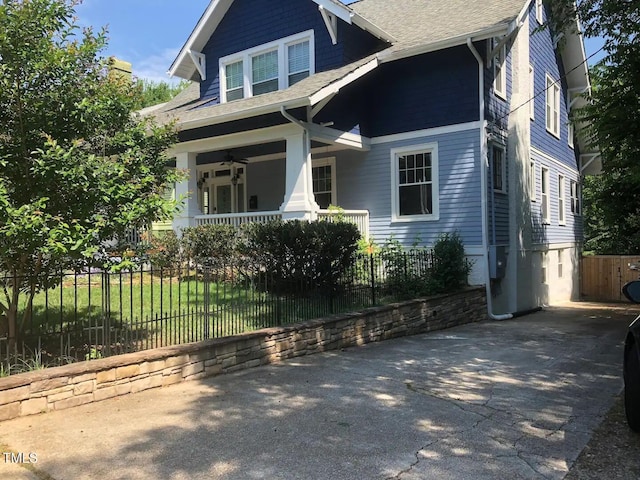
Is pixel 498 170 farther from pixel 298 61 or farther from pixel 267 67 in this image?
pixel 267 67

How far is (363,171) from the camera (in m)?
14.2

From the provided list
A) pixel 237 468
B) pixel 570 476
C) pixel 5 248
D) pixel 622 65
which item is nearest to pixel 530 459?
pixel 570 476

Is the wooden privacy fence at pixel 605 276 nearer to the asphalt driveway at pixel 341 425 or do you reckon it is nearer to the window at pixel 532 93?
the window at pixel 532 93

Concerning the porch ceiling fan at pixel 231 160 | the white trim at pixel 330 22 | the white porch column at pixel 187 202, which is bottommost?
the white porch column at pixel 187 202

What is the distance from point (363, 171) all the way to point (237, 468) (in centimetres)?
1117

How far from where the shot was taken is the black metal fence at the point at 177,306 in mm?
5723

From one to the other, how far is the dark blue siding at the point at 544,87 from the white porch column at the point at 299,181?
24.8 feet

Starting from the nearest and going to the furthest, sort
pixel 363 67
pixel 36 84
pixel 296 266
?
pixel 36 84 < pixel 296 266 < pixel 363 67

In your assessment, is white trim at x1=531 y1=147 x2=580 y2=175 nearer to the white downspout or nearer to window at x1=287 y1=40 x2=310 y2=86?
the white downspout

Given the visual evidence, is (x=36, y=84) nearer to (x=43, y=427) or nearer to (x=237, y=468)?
(x=43, y=427)

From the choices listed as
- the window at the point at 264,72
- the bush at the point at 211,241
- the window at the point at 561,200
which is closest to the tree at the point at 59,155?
the bush at the point at 211,241

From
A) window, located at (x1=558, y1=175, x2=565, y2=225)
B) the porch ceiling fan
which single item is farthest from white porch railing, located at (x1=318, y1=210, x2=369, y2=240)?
window, located at (x1=558, y1=175, x2=565, y2=225)

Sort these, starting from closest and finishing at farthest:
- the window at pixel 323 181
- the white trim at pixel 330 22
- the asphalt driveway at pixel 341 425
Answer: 1. the asphalt driveway at pixel 341 425
2. the white trim at pixel 330 22
3. the window at pixel 323 181

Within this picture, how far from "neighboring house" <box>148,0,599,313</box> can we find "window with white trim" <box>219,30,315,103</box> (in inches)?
1.5
